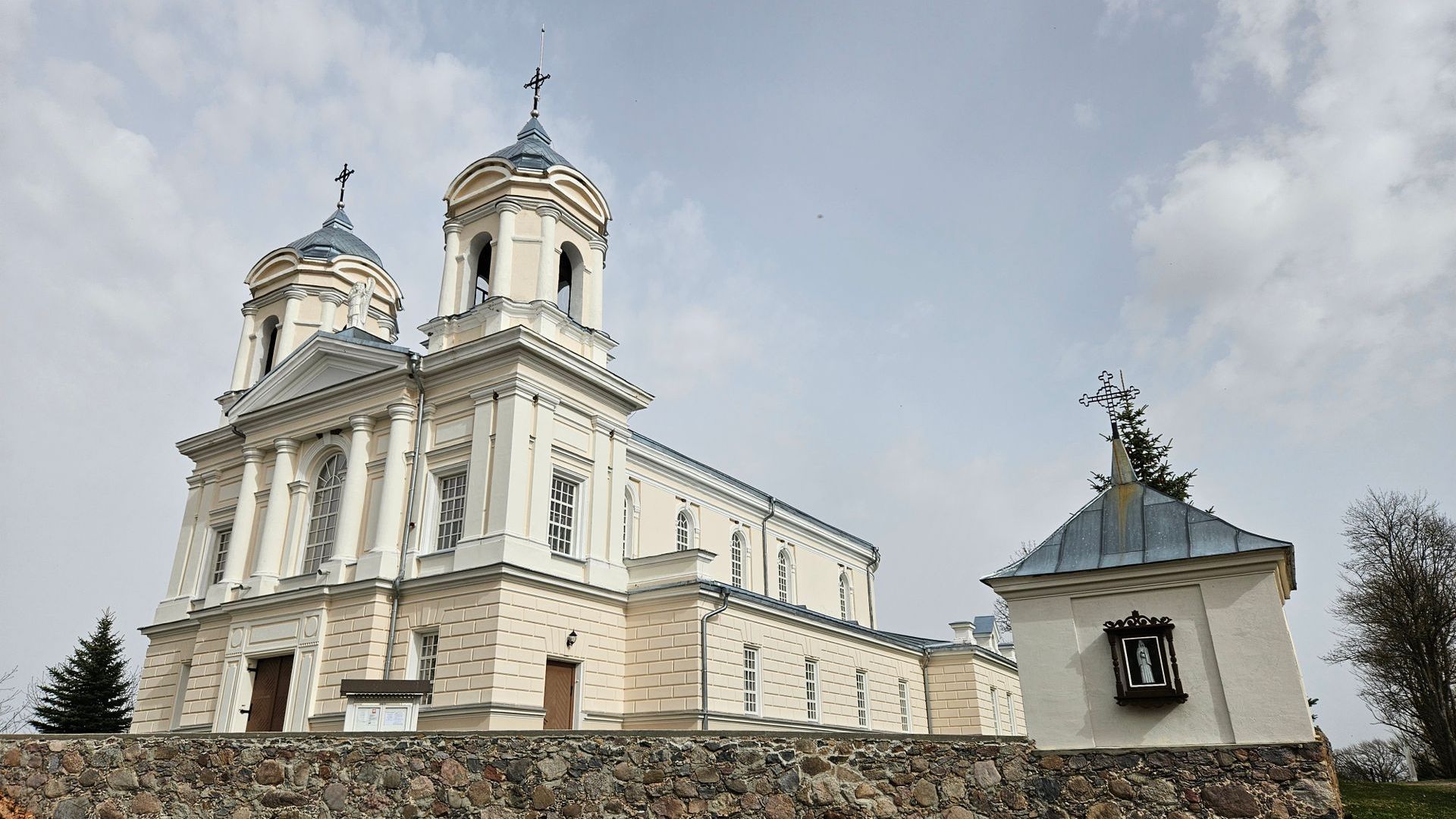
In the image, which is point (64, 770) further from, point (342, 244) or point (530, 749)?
point (342, 244)

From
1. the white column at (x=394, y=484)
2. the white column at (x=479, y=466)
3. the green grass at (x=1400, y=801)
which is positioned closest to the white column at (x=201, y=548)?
the white column at (x=394, y=484)

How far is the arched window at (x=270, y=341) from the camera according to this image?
29.5m

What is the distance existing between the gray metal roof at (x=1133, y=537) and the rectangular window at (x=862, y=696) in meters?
19.1

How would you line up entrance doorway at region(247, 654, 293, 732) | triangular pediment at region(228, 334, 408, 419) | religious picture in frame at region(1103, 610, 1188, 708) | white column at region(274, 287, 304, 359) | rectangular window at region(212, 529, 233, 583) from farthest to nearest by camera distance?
white column at region(274, 287, 304, 359)
rectangular window at region(212, 529, 233, 583)
triangular pediment at region(228, 334, 408, 419)
entrance doorway at region(247, 654, 293, 732)
religious picture in frame at region(1103, 610, 1188, 708)

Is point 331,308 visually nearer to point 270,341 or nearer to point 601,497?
point 270,341

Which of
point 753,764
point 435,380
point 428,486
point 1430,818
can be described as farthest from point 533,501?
point 1430,818

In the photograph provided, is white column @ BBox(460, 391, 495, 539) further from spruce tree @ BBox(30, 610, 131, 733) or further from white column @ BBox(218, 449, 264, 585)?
spruce tree @ BBox(30, 610, 131, 733)

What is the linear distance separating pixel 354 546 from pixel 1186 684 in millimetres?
18450

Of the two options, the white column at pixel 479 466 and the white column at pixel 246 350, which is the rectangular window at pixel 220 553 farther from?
the white column at pixel 479 466

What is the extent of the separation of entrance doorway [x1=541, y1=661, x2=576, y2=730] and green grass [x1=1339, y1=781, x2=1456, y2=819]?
14.2 m

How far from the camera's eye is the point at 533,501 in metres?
20.5

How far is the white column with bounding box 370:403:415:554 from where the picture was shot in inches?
824

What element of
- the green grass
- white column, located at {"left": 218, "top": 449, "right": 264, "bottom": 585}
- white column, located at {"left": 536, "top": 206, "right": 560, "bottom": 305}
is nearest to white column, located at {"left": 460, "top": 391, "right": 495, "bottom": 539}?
white column, located at {"left": 536, "top": 206, "right": 560, "bottom": 305}

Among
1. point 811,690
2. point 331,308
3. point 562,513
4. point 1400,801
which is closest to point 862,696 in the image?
point 811,690
